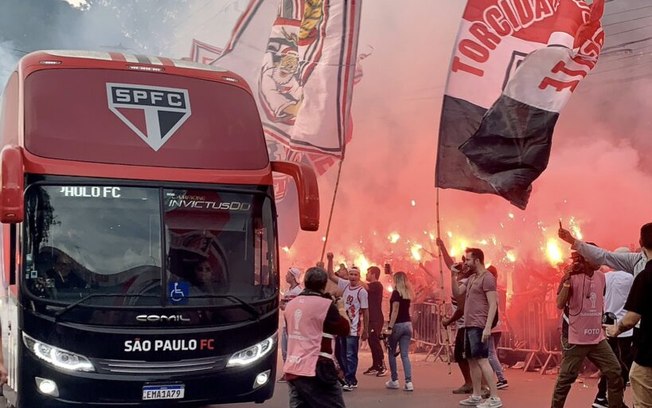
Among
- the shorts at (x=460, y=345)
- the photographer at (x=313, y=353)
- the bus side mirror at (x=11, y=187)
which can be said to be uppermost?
the bus side mirror at (x=11, y=187)

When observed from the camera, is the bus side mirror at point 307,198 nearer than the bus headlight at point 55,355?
No

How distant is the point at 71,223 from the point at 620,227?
11.0m

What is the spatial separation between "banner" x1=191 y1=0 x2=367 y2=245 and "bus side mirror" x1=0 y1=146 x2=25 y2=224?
6.32 m

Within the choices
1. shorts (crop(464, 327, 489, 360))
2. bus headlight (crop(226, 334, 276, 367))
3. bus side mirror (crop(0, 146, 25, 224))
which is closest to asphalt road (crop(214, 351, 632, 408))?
shorts (crop(464, 327, 489, 360))

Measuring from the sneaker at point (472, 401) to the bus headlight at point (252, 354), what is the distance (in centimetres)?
273

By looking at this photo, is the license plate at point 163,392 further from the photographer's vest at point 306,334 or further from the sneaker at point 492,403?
the sneaker at point 492,403

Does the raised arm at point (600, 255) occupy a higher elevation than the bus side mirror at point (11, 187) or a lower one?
lower

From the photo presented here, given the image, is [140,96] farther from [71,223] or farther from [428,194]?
[428,194]

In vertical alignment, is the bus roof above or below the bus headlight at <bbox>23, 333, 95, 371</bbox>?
above

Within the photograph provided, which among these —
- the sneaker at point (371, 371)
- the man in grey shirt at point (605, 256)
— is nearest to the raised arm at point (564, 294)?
the man in grey shirt at point (605, 256)

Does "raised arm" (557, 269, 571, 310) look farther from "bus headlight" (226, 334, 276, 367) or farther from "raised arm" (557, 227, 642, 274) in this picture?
"bus headlight" (226, 334, 276, 367)

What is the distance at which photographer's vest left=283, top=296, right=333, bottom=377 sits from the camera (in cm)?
529

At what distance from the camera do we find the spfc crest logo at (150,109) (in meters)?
6.85

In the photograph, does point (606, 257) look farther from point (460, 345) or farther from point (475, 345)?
point (460, 345)
